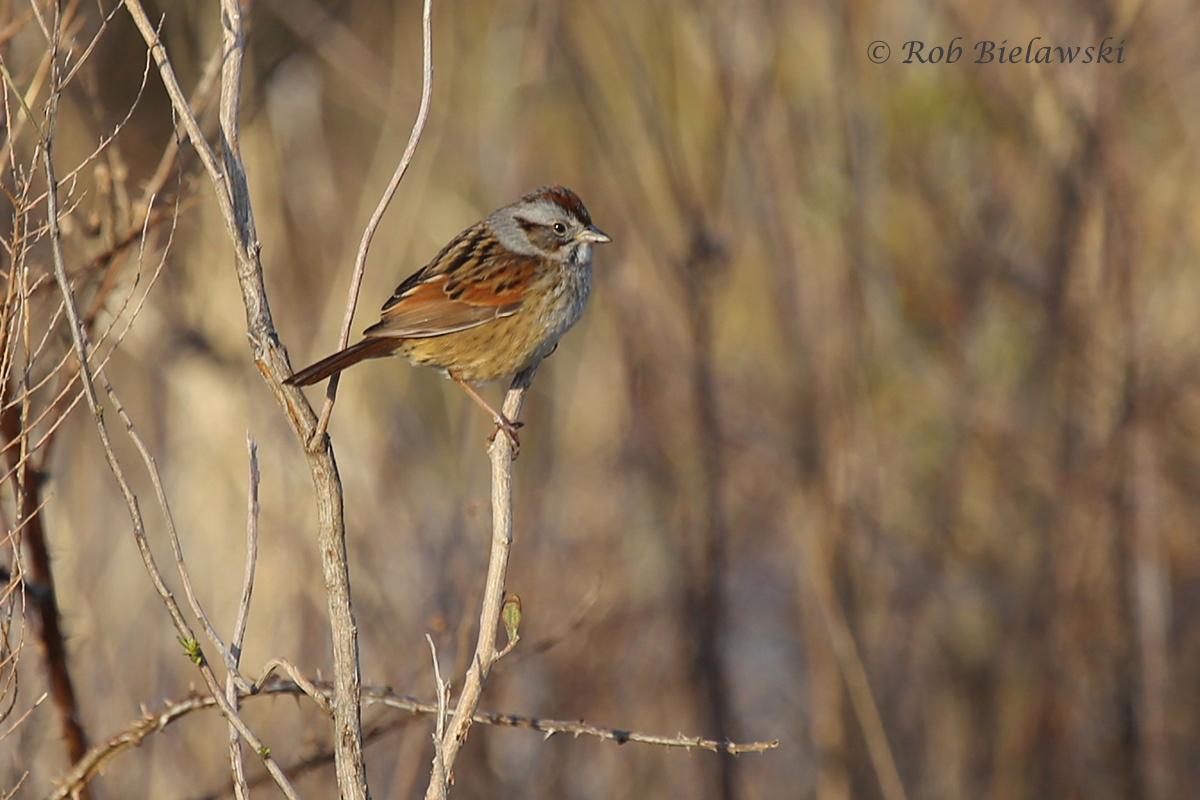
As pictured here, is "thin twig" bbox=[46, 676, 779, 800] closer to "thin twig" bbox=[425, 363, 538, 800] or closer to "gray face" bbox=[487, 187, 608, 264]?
"thin twig" bbox=[425, 363, 538, 800]

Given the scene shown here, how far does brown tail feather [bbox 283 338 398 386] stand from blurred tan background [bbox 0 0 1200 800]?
1481mm

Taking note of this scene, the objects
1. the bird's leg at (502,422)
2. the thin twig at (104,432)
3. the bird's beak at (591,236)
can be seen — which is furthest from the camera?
the bird's beak at (591,236)

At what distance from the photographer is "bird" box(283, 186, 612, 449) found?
12.6 ft

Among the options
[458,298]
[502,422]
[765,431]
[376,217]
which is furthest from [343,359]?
[765,431]

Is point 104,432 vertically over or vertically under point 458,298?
under

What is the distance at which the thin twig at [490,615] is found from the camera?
2.04 m

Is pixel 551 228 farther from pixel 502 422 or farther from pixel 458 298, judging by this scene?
A: pixel 502 422

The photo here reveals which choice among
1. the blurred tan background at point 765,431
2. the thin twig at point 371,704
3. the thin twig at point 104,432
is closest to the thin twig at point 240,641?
the thin twig at point 104,432

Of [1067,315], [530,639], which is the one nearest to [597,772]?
[530,639]

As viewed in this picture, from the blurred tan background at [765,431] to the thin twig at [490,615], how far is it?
2.24 metres

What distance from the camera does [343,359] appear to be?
9.64 ft

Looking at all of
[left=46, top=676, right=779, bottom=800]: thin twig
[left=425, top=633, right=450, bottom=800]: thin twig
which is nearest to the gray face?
[left=46, top=676, right=779, bottom=800]: thin twig

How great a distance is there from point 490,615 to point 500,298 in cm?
192

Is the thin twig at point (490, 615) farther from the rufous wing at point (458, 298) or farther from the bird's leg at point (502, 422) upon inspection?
the rufous wing at point (458, 298)
